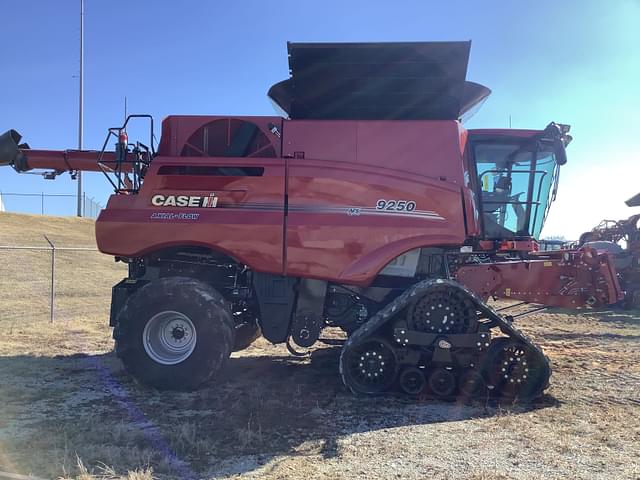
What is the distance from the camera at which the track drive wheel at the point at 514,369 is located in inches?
212

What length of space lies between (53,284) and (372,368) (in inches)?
293

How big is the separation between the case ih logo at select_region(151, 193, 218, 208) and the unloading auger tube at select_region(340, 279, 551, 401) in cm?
219

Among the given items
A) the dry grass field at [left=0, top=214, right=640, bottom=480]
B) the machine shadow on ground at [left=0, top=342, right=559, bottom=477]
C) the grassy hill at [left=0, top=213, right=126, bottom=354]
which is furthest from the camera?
the grassy hill at [left=0, top=213, right=126, bottom=354]

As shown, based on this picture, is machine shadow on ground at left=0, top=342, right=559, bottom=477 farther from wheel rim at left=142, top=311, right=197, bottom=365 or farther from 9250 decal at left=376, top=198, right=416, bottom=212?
9250 decal at left=376, top=198, right=416, bottom=212

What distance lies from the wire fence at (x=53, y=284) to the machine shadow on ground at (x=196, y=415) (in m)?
4.34

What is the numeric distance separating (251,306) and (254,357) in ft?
5.67

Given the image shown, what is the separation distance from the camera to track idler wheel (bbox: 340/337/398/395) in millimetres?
5477

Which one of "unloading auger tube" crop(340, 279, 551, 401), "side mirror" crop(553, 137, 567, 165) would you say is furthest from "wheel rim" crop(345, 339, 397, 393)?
"side mirror" crop(553, 137, 567, 165)

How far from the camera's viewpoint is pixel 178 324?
19.3 feet

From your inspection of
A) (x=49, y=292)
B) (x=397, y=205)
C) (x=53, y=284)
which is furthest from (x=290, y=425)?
(x=49, y=292)

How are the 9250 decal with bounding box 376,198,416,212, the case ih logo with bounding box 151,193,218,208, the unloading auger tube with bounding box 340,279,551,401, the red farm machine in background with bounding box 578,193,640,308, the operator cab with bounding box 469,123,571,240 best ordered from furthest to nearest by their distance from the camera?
the red farm machine in background with bounding box 578,193,640,308 → the operator cab with bounding box 469,123,571,240 → the case ih logo with bounding box 151,193,218,208 → the 9250 decal with bounding box 376,198,416,212 → the unloading auger tube with bounding box 340,279,551,401

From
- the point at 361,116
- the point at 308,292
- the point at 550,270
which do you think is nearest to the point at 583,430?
the point at 550,270

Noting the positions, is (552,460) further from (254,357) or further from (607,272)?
(254,357)

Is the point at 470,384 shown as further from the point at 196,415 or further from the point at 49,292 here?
the point at 49,292
